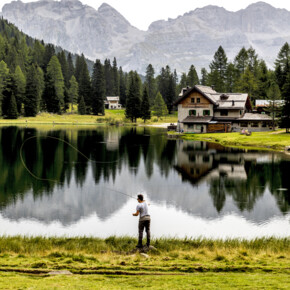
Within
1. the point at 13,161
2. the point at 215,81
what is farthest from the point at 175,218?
the point at 215,81

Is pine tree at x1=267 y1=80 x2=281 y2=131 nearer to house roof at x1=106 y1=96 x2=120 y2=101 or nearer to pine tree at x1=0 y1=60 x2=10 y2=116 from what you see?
pine tree at x1=0 y1=60 x2=10 y2=116

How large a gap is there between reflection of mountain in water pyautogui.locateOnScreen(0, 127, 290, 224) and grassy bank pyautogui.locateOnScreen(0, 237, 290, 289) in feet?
18.8

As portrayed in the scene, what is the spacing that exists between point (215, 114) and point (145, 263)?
7939 cm

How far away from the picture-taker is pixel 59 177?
114ft

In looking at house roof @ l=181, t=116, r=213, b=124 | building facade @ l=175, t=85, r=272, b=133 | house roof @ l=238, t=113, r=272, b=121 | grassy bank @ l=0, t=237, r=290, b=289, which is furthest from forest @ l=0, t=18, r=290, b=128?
grassy bank @ l=0, t=237, r=290, b=289

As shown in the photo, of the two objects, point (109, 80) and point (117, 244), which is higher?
point (109, 80)

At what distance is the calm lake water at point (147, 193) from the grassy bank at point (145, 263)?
266 cm

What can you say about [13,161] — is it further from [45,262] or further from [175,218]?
[45,262]

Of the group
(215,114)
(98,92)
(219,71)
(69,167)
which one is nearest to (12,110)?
(98,92)

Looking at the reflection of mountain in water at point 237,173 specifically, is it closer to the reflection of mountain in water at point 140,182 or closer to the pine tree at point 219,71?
the reflection of mountain in water at point 140,182

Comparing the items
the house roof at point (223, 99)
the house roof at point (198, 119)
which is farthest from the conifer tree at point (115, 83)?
the house roof at point (198, 119)

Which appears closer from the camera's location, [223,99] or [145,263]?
[145,263]

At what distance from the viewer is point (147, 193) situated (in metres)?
29.9

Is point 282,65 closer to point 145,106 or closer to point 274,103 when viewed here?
point 274,103
